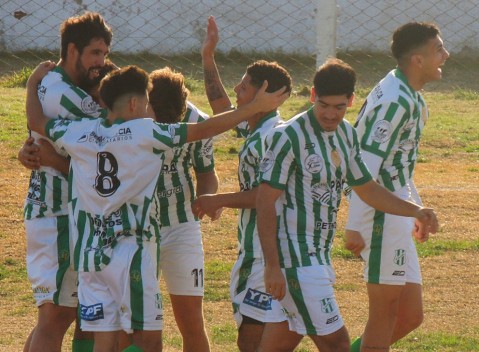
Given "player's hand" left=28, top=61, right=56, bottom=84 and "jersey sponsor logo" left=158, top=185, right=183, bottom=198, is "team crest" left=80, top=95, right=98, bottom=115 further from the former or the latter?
"jersey sponsor logo" left=158, top=185, right=183, bottom=198

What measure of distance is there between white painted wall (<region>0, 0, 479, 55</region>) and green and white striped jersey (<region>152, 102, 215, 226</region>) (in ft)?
34.5

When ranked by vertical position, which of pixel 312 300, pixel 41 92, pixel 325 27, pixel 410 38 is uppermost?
pixel 325 27

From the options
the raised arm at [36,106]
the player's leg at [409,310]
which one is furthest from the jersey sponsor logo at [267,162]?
the player's leg at [409,310]

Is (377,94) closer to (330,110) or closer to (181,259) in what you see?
(330,110)

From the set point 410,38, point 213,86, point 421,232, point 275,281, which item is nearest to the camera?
point 275,281

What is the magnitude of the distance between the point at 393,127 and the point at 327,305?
3.77ft

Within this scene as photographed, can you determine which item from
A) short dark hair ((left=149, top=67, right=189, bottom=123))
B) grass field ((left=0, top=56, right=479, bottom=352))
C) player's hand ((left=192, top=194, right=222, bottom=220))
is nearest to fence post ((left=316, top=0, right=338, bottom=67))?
grass field ((left=0, top=56, right=479, bottom=352))

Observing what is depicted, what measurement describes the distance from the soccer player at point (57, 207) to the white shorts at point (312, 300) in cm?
120

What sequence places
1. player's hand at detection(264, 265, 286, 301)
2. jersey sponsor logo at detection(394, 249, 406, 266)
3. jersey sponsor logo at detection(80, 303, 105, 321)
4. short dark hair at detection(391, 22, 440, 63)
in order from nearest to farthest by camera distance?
player's hand at detection(264, 265, 286, 301)
jersey sponsor logo at detection(80, 303, 105, 321)
jersey sponsor logo at detection(394, 249, 406, 266)
short dark hair at detection(391, 22, 440, 63)

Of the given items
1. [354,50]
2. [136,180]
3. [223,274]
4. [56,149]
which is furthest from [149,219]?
[354,50]

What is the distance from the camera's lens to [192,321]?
639 cm

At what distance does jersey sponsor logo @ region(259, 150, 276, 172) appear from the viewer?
555cm

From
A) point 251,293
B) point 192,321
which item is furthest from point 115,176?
point 192,321

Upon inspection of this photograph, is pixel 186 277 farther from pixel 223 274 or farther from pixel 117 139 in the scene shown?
pixel 223 274
